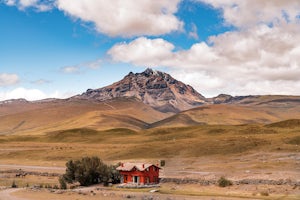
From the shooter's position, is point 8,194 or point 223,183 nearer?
point 8,194

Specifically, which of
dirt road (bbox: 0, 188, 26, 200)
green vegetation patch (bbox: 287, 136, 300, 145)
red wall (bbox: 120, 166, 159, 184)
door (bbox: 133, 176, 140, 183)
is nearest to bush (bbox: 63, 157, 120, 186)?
red wall (bbox: 120, 166, 159, 184)

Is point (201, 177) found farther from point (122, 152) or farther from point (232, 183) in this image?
point (122, 152)

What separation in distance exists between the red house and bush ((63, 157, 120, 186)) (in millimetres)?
3195

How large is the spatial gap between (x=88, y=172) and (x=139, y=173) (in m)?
10.5

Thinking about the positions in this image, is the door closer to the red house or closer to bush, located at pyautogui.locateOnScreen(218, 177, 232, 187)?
the red house

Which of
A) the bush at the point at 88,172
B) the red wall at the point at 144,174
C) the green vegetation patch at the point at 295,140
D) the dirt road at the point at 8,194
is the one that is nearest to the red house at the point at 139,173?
the red wall at the point at 144,174

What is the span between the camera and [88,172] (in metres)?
81.7

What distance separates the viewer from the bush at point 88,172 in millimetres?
81812

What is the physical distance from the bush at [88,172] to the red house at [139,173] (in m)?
3.20

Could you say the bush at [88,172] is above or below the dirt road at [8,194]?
above

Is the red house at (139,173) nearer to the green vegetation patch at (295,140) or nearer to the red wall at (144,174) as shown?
the red wall at (144,174)

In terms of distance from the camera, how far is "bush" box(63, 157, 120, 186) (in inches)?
3221

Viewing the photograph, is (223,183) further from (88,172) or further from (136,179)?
(88,172)

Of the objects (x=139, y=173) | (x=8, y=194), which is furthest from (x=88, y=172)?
(x=8, y=194)
